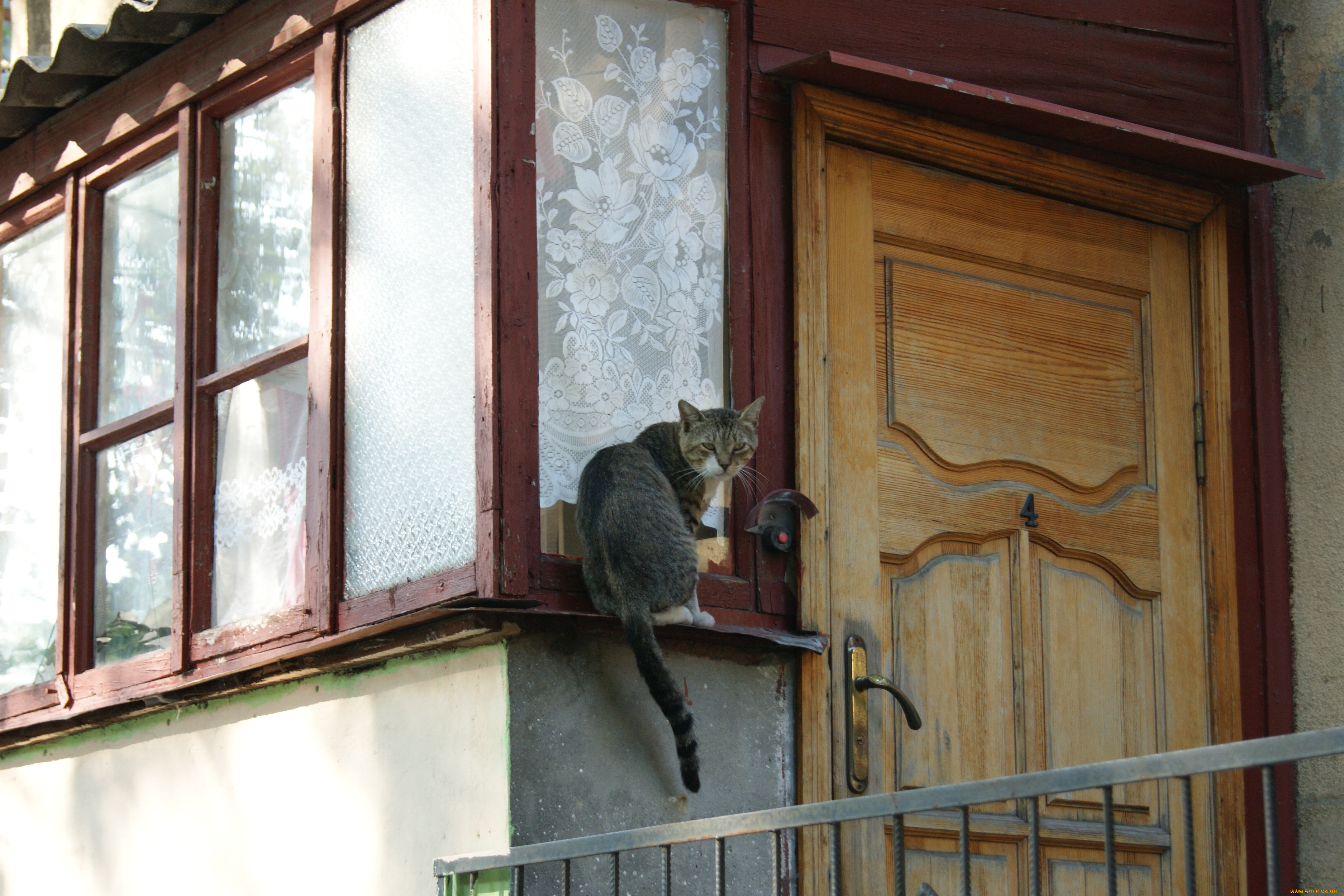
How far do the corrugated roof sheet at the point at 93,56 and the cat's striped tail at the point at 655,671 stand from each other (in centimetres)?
232

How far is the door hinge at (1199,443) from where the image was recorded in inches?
186

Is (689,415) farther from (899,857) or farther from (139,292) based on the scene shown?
(139,292)

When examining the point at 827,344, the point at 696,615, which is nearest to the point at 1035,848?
the point at 696,615

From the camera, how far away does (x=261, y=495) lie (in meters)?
4.36

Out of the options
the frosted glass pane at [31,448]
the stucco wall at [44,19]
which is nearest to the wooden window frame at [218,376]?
the frosted glass pane at [31,448]

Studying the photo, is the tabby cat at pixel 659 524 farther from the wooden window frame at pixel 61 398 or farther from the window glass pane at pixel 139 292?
the wooden window frame at pixel 61 398

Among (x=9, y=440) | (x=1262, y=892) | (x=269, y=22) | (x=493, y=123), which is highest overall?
(x=269, y=22)

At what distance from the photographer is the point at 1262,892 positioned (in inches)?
177

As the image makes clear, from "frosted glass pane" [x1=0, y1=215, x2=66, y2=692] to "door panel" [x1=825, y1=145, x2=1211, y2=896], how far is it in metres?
2.59

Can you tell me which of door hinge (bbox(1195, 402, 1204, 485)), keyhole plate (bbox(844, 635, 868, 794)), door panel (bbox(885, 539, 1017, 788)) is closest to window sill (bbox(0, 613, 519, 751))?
keyhole plate (bbox(844, 635, 868, 794))

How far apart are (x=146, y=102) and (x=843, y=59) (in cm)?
222

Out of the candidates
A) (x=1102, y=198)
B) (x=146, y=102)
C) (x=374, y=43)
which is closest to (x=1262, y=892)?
(x=1102, y=198)

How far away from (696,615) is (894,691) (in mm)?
581

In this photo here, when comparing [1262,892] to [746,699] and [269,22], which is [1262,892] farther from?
[269,22]
